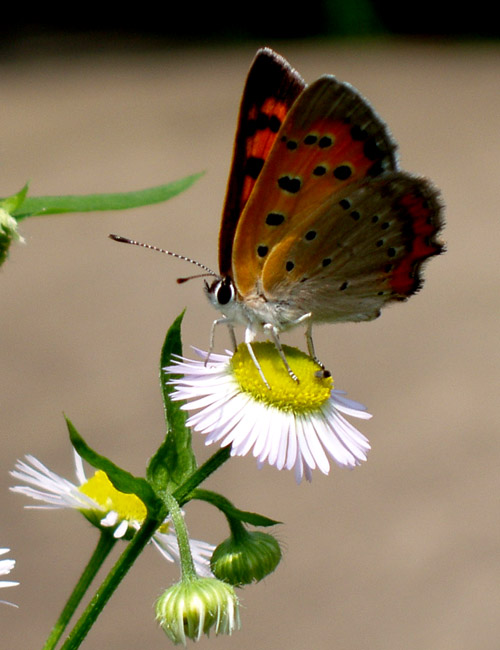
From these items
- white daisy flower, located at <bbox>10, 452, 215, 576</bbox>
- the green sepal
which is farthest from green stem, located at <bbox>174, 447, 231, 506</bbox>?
white daisy flower, located at <bbox>10, 452, 215, 576</bbox>

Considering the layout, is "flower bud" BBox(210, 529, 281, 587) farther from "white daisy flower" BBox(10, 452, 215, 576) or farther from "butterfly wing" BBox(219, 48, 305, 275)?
"butterfly wing" BBox(219, 48, 305, 275)

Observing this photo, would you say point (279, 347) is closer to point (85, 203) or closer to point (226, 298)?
point (226, 298)

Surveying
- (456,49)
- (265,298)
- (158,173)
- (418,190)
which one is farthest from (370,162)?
(456,49)

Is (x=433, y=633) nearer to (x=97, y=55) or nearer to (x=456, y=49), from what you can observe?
(x=97, y=55)

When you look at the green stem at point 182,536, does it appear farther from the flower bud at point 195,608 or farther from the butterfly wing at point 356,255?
the butterfly wing at point 356,255

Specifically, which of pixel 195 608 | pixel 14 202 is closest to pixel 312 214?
pixel 14 202
